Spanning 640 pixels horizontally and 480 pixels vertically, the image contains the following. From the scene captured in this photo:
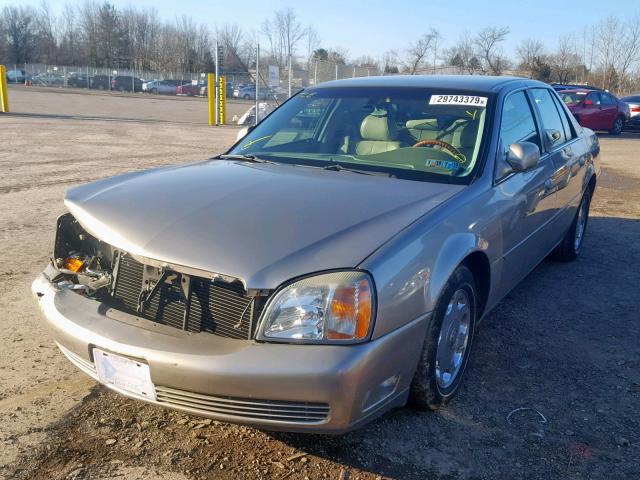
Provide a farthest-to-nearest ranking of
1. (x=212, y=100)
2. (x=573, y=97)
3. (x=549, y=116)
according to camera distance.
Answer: (x=212, y=100) < (x=573, y=97) < (x=549, y=116)

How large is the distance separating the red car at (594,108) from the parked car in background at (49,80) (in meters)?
51.2

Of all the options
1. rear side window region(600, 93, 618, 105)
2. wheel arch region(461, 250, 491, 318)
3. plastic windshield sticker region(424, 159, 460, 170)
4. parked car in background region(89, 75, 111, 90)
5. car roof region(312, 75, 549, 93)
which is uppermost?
parked car in background region(89, 75, 111, 90)

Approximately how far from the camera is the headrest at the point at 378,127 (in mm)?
3734

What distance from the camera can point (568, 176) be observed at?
4.78 meters

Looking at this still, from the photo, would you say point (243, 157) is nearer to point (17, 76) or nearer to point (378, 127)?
point (378, 127)

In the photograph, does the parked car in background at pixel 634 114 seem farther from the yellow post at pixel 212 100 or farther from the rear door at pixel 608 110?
the yellow post at pixel 212 100

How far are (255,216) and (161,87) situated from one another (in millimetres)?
57148

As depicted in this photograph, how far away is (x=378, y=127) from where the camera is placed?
3789 mm

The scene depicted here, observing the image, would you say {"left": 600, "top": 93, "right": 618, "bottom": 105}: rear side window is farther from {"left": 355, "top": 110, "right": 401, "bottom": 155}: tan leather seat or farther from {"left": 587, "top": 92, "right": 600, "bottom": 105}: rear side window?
{"left": 355, "top": 110, "right": 401, "bottom": 155}: tan leather seat

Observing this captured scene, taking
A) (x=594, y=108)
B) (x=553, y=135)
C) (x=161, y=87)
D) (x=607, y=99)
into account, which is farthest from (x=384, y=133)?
(x=161, y=87)

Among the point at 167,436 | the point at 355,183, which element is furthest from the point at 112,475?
the point at 355,183

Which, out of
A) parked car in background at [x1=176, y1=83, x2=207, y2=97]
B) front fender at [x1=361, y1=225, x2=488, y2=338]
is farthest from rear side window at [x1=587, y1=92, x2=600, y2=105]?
parked car in background at [x1=176, y1=83, x2=207, y2=97]

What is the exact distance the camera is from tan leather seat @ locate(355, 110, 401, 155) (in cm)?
367

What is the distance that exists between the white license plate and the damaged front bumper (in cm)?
3
